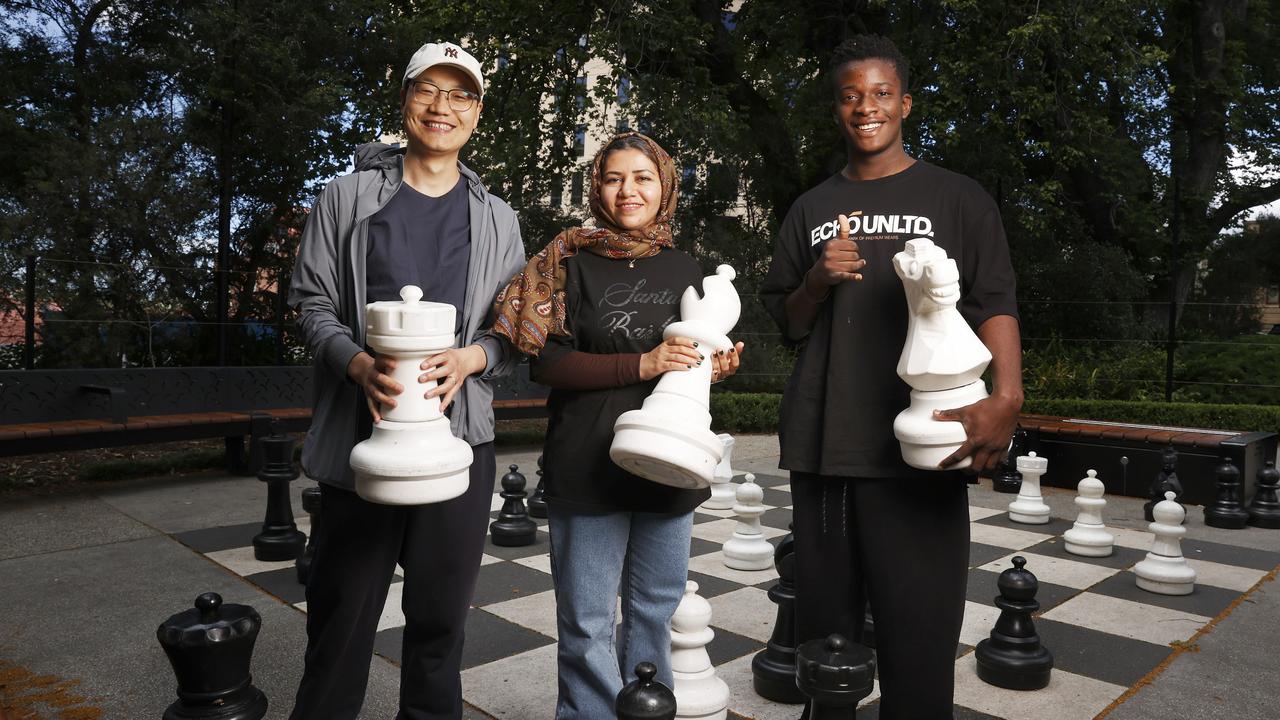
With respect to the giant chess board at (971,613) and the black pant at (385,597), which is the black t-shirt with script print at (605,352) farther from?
the giant chess board at (971,613)

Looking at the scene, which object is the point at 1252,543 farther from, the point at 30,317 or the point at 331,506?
the point at 30,317

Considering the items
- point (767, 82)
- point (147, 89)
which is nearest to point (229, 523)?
point (147, 89)

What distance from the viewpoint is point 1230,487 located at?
497cm

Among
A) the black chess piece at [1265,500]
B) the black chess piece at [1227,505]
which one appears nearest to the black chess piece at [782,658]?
the black chess piece at [1227,505]

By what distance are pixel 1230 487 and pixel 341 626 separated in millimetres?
5204

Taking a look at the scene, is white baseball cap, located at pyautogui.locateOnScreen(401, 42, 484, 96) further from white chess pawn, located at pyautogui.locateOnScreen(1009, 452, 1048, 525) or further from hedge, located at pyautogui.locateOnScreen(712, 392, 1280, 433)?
hedge, located at pyautogui.locateOnScreen(712, 392, 1280, 433)

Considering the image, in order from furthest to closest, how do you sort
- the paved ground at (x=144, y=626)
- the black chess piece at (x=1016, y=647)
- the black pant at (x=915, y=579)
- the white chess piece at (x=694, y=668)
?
1. the black chess piece at (x=1016, y=647)
2. the paved ground at (x=144, y=626)
3. the white chess piece at (x=694, y=668)
4. the black pant at (x=915, y=579)

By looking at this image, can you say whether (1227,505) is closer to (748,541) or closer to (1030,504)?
(1030,504)

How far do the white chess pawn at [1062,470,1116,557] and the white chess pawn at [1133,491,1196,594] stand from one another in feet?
1.37

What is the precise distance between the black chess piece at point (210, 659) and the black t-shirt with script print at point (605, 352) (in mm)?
680

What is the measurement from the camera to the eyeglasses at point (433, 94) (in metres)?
1.89

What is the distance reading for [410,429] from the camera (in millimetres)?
1576

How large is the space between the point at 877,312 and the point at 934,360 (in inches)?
10.2

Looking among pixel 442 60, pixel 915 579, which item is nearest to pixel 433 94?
pixel 442 60
